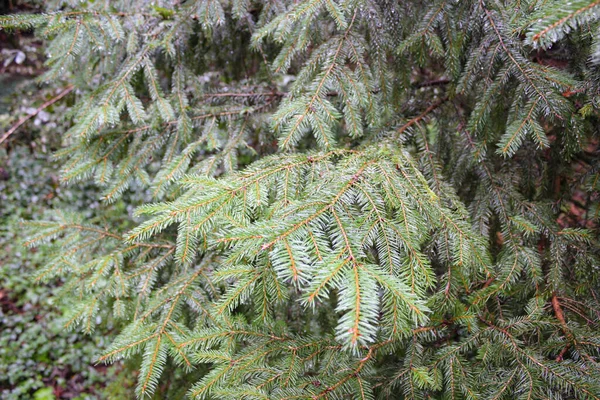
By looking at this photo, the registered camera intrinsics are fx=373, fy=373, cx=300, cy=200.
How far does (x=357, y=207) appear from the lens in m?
1.60

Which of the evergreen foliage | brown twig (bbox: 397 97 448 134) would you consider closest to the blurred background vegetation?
the evergreen foliage

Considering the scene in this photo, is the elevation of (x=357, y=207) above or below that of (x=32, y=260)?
above

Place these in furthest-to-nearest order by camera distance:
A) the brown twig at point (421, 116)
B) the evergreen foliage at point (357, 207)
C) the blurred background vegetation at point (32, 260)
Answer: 1. the blurred background vegetation at point (32, 260)
2. the brown twig at point (421, 116)
3. the evergreen foliage at point (357, 207)

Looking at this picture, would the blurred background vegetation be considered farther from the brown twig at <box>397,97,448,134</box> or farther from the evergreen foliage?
the brown twig at <box>397,97,448,134</box>

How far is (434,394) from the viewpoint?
1.54 metres

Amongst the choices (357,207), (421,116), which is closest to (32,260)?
(357,207)

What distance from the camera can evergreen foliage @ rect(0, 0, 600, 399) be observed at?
115 cm

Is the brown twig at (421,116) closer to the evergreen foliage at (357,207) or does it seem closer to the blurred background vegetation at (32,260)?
the evergreen foliage at (357,207)

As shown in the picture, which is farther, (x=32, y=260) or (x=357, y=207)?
(x=32, y=260)

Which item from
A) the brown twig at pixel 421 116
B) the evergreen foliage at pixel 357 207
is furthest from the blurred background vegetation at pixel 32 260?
the brown twig at pixel 421 116

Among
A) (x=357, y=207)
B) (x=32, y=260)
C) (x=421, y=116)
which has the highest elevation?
(x=421, y=116)

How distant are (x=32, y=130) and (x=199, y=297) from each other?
4.49m

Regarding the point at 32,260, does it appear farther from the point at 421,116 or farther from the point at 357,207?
the point at 421,116

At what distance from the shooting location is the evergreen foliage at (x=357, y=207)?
115 centimetres
